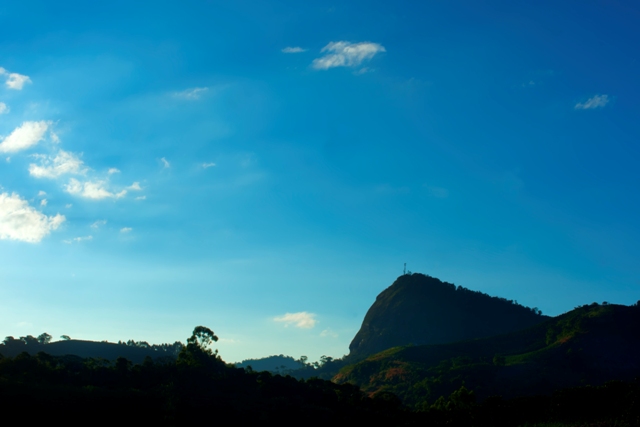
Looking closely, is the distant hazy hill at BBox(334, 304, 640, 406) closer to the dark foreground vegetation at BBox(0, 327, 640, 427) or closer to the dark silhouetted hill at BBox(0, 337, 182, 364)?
the dark foreground vegetation at BBox(0, 327, 640, 427)

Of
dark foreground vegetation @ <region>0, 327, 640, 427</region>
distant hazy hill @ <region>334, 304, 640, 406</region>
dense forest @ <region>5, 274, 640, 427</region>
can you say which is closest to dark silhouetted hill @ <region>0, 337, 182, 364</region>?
dense forest @ <region>5, 274, 640, 427</region>

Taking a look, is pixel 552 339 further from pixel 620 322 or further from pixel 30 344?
pixel 30 344

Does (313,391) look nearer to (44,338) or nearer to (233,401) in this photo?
(233,401)

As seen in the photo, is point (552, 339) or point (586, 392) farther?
point (552, 339)

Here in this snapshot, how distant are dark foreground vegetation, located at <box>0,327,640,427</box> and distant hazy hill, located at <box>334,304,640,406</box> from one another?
42.1 m

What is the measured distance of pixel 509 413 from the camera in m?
40.9

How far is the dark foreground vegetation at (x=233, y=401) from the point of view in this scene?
131ft

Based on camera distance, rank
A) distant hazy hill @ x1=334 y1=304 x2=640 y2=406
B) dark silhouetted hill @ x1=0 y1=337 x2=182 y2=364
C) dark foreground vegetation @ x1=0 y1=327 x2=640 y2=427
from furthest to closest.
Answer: dark silhouetted hill @ x1=0 y1=337 x2=182 y2=364, distant hazy hill @ x1=334 y1=304 x2=640 y2=406, dark foreground vegetation @ x1=0 y1=327 x2=640 y2=427

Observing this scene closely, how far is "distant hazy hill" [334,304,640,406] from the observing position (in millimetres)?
112062

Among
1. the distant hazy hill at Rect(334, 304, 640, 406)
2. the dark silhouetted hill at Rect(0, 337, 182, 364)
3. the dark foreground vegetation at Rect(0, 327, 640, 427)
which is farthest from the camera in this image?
the dark silhouetted hill at Rect(0, 337, 182, 364)

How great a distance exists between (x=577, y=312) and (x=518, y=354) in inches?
1199

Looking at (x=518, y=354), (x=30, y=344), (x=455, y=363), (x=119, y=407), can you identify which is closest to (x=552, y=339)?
(x=518, y=354)

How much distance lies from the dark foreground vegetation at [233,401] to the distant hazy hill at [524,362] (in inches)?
1659

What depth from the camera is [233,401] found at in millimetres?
53844
